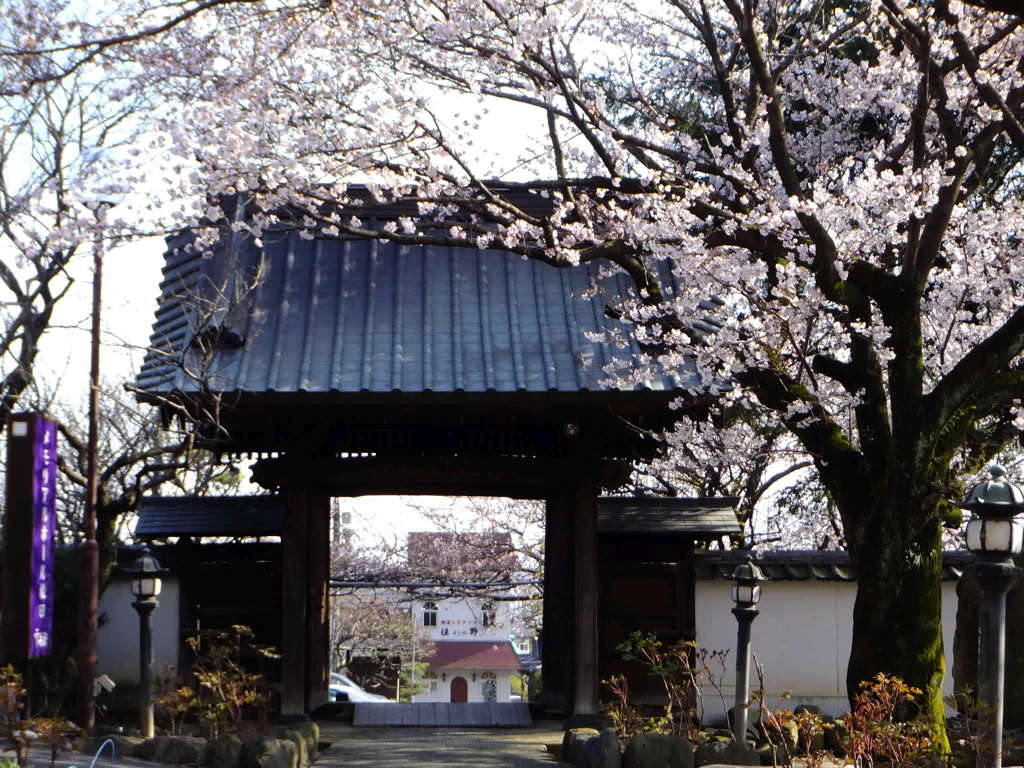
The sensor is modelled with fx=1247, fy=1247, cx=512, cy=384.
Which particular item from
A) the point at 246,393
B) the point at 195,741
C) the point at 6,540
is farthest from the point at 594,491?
the point at 6,540

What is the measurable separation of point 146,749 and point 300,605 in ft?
5.95

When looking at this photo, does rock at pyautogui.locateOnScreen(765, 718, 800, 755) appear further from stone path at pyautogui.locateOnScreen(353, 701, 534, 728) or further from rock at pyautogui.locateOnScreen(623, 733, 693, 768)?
stone path at pyautogui.locateOnScreen(353, 701, 534, 728)

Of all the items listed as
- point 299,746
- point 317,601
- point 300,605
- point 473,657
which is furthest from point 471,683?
point 299,746

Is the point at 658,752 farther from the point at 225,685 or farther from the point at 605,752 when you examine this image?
the point at 225,685

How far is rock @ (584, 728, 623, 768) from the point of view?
8.86 metres

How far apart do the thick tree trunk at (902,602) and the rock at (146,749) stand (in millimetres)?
4992

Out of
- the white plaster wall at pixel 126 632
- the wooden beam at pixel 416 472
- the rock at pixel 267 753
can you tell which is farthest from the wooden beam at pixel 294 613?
the white plaster wall at pixel 126 632

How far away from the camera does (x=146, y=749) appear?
9242 millimetres

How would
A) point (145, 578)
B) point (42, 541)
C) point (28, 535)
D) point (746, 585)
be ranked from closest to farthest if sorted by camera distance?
point (28, 535) → point (42, 541) → point (746, 585) → point (145, 578)

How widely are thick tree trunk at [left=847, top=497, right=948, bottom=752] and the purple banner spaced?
5079 millimetres

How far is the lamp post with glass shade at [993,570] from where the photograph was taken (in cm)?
682

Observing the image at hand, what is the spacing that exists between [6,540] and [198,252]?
5473 millimetres

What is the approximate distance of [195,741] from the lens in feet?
29.7

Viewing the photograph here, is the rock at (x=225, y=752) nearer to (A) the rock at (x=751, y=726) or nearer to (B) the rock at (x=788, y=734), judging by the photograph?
(A) the rock at (x=751, y=726)
